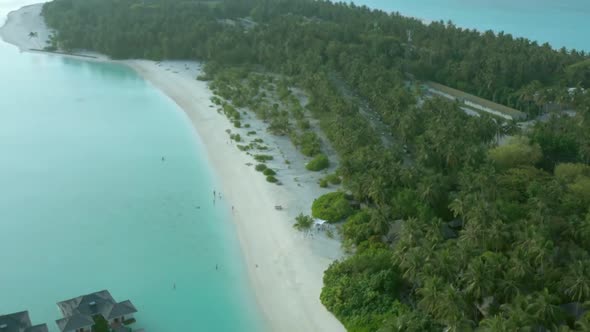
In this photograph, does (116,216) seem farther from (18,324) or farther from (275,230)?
(18,324)

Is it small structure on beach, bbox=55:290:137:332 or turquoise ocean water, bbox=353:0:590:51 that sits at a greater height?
turquoise ocean water, bbox=353:0:590:51

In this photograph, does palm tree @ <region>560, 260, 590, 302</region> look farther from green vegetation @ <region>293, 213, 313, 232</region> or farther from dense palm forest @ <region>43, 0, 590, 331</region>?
green vegetation @ <region>293, 213, 313, 232</region>

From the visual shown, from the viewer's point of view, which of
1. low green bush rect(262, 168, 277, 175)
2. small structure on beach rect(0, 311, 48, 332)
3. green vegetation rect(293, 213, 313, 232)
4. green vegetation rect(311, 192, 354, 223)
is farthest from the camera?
low green bush rect(262, 168, 277, 175)

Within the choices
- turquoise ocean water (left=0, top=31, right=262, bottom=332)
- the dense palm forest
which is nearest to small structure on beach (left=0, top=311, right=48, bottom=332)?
turquoise ocean water (left=0, top=31, right=262, bottom=332)

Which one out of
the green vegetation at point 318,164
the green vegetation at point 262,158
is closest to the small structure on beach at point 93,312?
the green vegetation at point 318,164

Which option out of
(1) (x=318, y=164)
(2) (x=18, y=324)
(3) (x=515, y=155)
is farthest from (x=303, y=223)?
(3) (x=515, y=155)

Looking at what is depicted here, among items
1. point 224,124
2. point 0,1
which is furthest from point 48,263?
point 0,1
